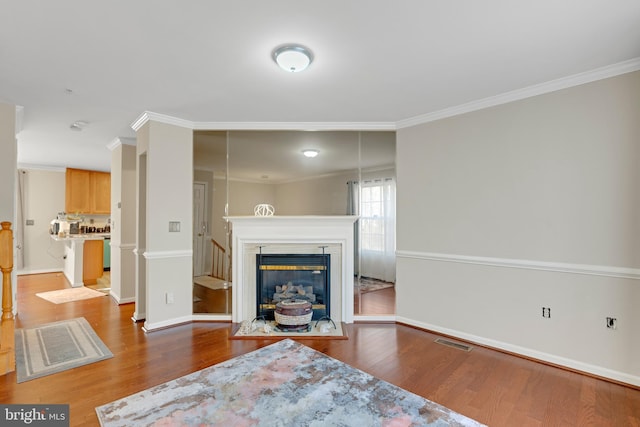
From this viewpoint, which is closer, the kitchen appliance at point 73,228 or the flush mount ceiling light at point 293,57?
the flush mount ceiling light at point 293,57

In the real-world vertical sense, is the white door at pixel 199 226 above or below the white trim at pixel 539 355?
above

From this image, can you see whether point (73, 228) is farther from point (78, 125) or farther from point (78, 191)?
point (78, 125)

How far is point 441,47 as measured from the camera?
2232 millimetres

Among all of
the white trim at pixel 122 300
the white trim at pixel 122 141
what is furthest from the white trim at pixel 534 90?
the white trim at pixel 122 300

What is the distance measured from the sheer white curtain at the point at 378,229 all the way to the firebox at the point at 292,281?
0.54 m

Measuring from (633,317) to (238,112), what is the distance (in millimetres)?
4148

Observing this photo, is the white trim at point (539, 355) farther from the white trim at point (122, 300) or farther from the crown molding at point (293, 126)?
the white trim at point (122, 300)

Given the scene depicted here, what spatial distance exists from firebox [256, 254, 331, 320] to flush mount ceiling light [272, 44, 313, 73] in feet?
7.74

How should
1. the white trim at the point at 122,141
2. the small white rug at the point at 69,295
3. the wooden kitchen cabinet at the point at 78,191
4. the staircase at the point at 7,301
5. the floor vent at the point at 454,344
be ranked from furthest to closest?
the wooden kitchen cabinet at the point at 78,191 → the small white rug at the point at 69,295 → the white trim at the point at 122,141 → the floor vent at the point at 454,344 → the staircase at the point at 7,301

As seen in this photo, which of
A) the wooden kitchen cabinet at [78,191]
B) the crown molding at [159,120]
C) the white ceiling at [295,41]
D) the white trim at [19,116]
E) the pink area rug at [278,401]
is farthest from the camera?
the wooden kitchen cabinet at [78,191]

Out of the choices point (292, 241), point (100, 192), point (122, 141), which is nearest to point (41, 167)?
point (100, 192)

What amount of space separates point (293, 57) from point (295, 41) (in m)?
0.12

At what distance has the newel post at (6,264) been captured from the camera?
2711 mm

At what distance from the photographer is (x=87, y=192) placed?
292 inches
